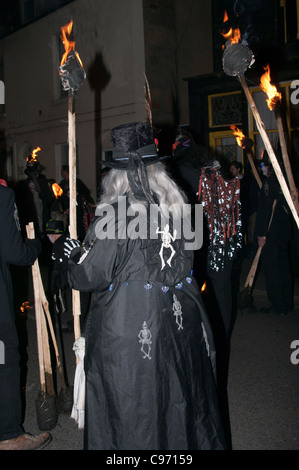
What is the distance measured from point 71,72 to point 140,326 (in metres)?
1.94

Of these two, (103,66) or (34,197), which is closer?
(34,197)

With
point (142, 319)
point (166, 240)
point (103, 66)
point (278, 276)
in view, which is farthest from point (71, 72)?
point (103, 66)

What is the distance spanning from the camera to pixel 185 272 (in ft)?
9.42

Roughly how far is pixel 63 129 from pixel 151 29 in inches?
166

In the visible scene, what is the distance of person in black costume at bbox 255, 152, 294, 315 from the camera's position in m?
7.00

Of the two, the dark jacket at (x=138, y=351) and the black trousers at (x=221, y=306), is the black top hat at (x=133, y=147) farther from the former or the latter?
the black trousers at (x=221, y=306)

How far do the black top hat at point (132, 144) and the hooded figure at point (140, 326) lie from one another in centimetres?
1

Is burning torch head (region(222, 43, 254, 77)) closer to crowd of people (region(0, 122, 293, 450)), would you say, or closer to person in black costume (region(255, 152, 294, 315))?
crowd of people (region(0, 122, 293, 450))

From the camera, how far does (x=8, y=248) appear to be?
3316 mm

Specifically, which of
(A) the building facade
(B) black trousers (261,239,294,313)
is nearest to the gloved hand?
(B) black trousers (261,239,294,313)

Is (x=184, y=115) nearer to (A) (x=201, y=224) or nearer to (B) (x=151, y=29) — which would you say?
(B) (x=151, y=29)
